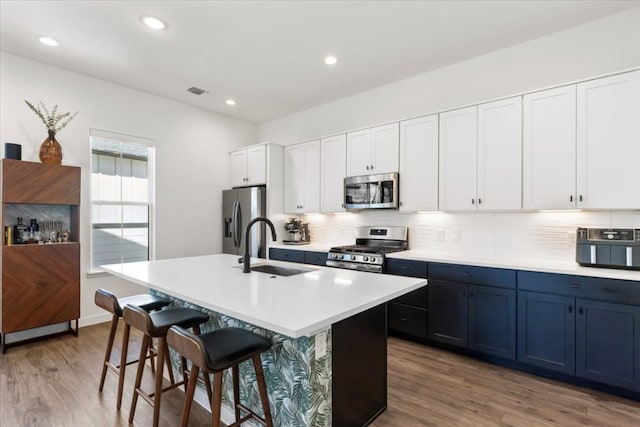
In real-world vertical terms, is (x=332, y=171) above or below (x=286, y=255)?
above

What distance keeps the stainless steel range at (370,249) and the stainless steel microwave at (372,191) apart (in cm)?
39

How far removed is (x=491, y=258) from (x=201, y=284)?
105 inches

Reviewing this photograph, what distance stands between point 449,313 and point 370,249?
108 centimetres

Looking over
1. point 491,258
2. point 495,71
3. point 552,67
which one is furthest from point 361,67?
point 491,258

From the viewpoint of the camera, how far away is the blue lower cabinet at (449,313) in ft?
9.90

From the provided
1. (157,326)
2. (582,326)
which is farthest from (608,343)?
(157,326)

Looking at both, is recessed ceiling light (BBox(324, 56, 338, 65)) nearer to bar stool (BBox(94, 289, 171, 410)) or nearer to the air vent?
the air vent

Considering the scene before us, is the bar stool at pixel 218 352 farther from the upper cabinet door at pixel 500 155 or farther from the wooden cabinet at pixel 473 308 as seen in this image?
the upper cabinet door at pixel 500 155

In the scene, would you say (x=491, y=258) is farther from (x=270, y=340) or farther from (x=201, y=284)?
(x=201, y=284)

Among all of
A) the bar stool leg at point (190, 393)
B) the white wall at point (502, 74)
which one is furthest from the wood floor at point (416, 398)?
the white wall at point (502, 74)

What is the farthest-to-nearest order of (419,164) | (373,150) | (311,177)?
(311,177) < (373,150) < (419,164)

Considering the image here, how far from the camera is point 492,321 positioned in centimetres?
287

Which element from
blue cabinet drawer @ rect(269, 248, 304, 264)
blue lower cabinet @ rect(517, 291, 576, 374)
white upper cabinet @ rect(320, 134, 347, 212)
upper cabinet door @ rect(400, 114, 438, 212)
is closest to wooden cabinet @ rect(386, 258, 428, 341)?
upper cabinet door @ rect(400, 114, 438, 212)

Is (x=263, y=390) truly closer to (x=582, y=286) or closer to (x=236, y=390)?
(x=236, y=390)
